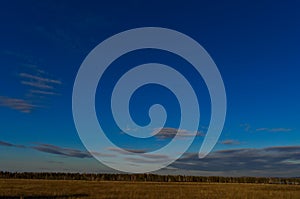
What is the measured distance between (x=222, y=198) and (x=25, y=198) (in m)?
17.4

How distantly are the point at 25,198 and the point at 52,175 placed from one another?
133027 millimetres

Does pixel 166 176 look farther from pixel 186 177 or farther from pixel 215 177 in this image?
pixel 215 177

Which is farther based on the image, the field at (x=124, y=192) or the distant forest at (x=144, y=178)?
the distant forest at (x=144, y=178)

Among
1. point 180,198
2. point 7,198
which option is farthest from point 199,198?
point 7,198

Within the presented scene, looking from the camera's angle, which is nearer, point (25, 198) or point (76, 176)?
point (25, 198)

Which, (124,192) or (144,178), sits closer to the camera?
(124,192)

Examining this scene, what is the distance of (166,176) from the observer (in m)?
168

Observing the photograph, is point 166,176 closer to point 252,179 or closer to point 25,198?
point 252,179

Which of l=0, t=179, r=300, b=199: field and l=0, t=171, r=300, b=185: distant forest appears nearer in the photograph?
l=0, t=179, r=300, b=199: field

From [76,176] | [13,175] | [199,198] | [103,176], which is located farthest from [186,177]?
[199,198]

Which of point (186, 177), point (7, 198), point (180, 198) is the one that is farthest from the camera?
point (186, 177)

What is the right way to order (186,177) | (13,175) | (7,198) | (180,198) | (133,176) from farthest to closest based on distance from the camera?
(186,177), (133,176), (13,175), (180,198), (7,198)

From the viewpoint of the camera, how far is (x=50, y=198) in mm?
32406

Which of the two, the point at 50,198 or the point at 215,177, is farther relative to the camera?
the point at 215,177
